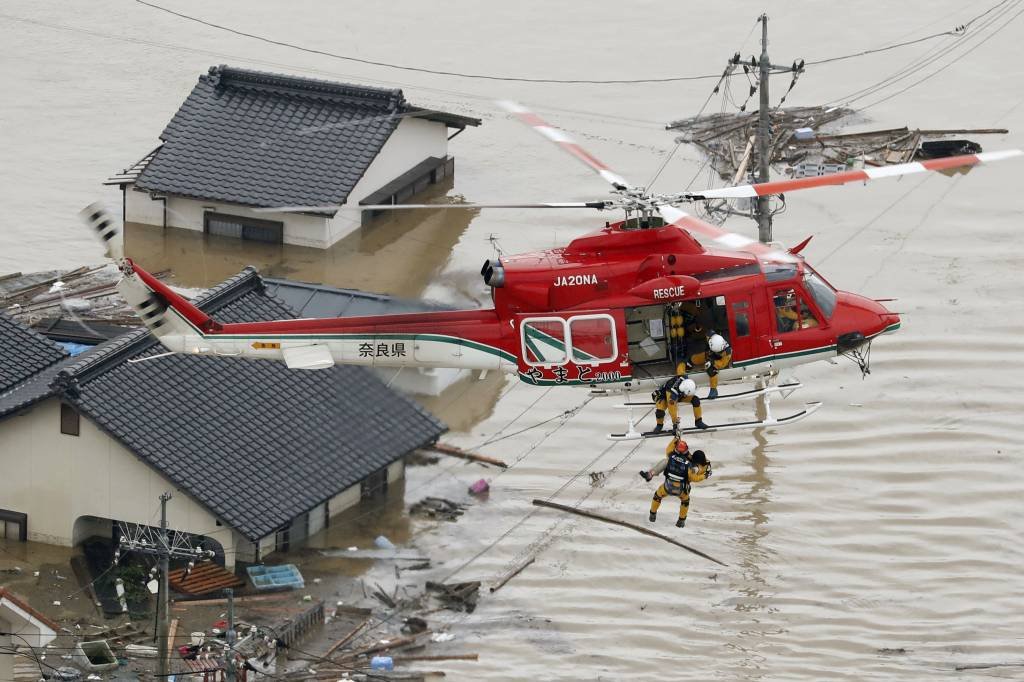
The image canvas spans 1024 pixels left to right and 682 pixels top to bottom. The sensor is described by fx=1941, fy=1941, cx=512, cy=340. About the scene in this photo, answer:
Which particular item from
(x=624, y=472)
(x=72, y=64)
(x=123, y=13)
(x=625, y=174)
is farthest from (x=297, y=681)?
(x=123, y=13)

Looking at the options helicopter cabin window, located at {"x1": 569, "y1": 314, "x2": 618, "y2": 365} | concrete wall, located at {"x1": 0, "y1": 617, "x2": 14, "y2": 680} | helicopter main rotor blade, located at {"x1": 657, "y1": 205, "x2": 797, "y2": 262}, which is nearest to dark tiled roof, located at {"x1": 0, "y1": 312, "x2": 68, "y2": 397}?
concrete wall, located at {"x1": 0, "y1": 617, "x2": 14, "y2": 680}

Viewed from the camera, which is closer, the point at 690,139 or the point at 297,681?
the point at 297,681

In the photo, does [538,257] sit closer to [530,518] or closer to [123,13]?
[530,518]

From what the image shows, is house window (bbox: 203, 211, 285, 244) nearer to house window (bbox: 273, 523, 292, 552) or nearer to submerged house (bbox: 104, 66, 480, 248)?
submerged house (bbox: 104, 66, 480, 248)

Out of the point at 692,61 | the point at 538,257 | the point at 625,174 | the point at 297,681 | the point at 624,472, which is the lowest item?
the point at 297,681

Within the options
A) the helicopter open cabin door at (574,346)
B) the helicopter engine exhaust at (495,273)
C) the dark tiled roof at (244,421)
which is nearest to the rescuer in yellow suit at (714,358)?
the helicopter open cabin door at (574,346)
